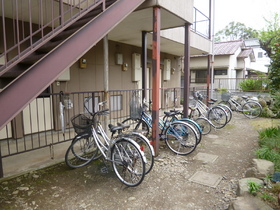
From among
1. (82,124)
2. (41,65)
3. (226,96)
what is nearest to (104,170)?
(82,124)

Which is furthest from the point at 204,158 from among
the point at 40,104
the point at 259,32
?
the point at 259,32

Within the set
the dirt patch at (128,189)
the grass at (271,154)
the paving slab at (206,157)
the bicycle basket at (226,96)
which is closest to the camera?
the grass at (271,154)

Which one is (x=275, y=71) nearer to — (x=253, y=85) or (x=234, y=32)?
(x=253, y=85)

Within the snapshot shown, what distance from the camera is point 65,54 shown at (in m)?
2.46

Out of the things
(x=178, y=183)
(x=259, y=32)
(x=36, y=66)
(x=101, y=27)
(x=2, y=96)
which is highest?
(x=259, y=32)

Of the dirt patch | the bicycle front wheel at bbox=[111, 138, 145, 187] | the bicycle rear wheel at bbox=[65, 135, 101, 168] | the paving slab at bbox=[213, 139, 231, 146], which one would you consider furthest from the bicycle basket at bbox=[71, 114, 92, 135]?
the paving slab at bbox=[213, 139, 231, 146]

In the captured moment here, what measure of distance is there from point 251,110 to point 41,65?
27.2 ft

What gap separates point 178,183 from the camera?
Answer: 318 centimetres

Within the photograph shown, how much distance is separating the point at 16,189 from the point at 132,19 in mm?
3930

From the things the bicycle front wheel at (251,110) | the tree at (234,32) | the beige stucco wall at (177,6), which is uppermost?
the tree at (234,32)

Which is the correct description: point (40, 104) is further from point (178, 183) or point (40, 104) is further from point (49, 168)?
point (178, 183)

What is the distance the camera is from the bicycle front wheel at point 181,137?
14.1ft

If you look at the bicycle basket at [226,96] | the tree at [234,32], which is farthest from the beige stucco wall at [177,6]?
the tree at [234,32]

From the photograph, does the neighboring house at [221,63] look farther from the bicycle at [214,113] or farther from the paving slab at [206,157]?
the paving slab at [206,157]
